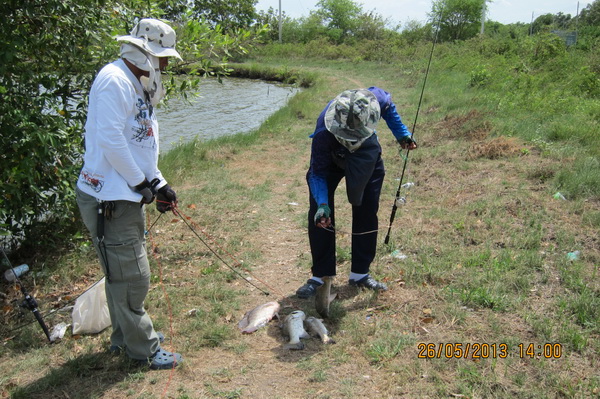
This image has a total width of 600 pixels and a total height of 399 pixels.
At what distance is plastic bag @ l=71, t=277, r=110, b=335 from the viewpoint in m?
3.88

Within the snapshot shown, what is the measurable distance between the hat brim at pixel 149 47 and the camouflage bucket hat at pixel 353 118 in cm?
131

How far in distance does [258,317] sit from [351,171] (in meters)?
1.53

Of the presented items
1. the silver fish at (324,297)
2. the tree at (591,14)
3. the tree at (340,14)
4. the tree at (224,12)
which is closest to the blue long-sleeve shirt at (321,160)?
the silver fish at (324,297)

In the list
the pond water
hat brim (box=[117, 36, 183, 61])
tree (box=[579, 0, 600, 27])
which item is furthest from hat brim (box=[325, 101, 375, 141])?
tree (box=[579, 0, 600, 27])

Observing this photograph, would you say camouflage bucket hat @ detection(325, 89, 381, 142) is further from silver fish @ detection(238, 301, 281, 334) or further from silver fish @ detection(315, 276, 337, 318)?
silver fish @ detection(238, 301, 281, 334)

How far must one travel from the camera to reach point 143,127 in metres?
3.02

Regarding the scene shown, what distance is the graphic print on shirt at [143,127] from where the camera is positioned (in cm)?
298

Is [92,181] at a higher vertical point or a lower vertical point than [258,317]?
higher

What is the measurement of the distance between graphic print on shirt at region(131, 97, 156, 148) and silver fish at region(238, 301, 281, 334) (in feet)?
5.95

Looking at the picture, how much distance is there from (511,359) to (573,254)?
1873mm

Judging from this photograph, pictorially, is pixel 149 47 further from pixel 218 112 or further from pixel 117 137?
pixel 218 112

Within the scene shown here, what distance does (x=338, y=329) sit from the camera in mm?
3906

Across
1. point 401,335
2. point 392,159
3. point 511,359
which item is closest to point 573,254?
point 511,359

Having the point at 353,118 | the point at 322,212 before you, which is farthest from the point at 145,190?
the point at 353,118
